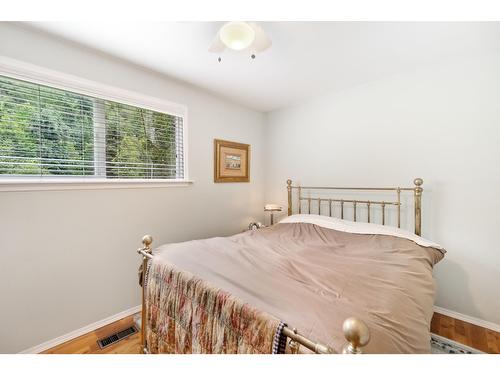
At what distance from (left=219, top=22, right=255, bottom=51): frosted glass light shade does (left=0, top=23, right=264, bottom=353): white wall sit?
1.22 m

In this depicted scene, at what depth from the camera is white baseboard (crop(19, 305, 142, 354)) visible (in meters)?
1.61

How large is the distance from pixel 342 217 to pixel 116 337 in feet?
8.26

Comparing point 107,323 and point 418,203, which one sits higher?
point 418,203

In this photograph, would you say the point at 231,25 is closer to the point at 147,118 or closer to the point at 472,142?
the point at 147,118

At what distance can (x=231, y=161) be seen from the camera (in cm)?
301

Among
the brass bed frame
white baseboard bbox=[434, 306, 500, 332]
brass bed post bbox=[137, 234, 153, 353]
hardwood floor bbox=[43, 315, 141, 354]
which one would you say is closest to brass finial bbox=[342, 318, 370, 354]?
the brass bed frame

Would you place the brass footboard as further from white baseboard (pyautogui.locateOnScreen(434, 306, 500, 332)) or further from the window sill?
white baseboard (pyautogui.locateOnScreen(434, 306, 500, 332))

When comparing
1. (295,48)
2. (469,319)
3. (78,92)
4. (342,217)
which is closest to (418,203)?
(342,217)

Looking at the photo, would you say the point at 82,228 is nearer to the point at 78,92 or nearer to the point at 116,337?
the point at 116,337

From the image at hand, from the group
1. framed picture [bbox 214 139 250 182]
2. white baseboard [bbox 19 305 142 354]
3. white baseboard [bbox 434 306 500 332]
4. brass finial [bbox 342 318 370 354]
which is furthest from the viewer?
framed picture [bbox 214 139 250 182]

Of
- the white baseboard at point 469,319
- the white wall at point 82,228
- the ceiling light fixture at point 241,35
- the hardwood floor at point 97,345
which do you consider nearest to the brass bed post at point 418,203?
the white baseboard at point 469,319

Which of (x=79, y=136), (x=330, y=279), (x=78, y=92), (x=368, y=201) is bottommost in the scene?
(x=330, y=279)

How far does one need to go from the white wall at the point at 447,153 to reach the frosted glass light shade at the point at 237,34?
5.87ft
